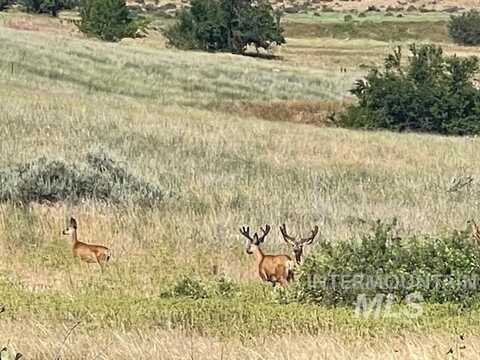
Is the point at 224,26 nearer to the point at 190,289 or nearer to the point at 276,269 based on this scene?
the point at 276,269

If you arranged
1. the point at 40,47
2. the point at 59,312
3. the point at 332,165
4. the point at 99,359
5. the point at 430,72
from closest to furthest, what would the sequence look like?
1. the point at 99,359
2. the point at 59,312
3. the point at 332,165
4. the point at 430,72
5. the point at 40,47

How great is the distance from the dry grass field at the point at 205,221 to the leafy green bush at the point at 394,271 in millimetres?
367

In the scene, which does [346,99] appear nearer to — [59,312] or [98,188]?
[98,188]

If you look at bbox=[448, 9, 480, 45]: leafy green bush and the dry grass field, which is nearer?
the dry grass field

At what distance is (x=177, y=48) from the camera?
5806 cm

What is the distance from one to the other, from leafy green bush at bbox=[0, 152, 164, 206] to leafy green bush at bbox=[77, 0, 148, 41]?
155 ft

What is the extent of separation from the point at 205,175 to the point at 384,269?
7.46 metres

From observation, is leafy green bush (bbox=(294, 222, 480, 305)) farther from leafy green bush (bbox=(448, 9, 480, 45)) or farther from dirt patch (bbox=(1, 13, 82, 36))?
leafy green bush (bbox=(448, 9, 480, 45))

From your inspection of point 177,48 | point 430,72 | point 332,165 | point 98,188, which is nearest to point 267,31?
point 177,48

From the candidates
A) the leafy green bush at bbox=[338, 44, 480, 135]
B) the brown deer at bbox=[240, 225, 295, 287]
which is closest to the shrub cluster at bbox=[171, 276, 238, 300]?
the brown deer at bbox=[240, 225, 295, 287]

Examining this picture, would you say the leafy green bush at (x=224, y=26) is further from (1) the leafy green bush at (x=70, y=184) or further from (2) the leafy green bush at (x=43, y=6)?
(1) the leafy green bush at (x=70, y=184)

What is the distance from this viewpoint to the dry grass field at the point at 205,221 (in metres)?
6.04

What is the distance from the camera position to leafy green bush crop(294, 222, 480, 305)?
7.50 metres

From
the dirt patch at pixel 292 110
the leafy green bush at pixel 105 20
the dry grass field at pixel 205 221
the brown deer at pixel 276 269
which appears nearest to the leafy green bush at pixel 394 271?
the brown deer at pixel 276 269
